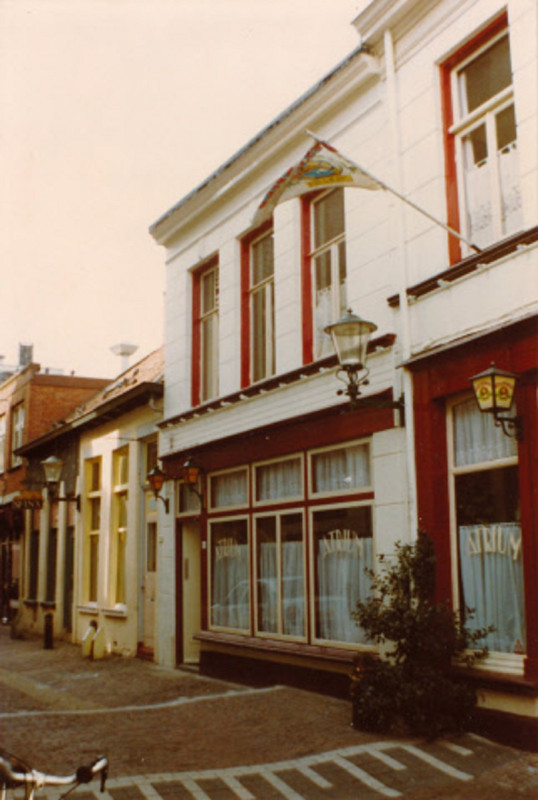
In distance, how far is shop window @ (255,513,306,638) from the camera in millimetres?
10195

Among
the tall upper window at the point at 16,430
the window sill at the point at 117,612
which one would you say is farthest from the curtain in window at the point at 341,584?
the tall upper window at the point at 16,430

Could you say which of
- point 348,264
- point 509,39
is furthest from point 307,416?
point 509,39

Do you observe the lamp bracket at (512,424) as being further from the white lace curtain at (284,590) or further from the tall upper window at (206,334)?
the tall upper window at (206,334)

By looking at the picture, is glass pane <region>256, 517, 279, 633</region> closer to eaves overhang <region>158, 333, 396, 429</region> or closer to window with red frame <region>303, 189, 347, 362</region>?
eaves overhang <region>158, 333, 396, 429</region>

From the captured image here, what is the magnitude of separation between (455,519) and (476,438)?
783 millimetres

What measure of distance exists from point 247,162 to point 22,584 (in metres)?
14.3

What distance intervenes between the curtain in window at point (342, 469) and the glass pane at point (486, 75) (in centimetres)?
374

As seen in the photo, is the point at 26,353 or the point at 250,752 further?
the point at 26,353

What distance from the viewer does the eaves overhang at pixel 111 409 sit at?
14.0m

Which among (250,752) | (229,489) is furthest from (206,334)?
(250,752)

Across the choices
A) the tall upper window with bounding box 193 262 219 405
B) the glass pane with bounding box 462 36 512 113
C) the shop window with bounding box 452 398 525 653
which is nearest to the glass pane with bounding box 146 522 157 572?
the tall upper window with bounding box 193 262 219 405

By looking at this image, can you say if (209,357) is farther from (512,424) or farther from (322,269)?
(512,424)

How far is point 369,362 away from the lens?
912 centimetres

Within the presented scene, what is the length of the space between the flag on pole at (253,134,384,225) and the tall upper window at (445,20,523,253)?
93 cm
